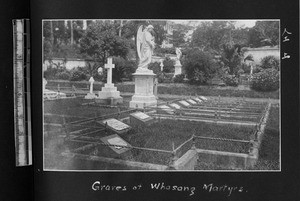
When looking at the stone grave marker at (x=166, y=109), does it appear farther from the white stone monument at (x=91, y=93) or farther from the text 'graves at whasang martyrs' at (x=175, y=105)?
the white stone monument at (x=91, y=93)

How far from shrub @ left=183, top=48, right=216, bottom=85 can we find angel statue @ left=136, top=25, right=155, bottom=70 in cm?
10

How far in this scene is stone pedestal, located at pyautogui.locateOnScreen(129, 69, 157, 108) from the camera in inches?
37.8

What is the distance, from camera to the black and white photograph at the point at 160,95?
952 mm

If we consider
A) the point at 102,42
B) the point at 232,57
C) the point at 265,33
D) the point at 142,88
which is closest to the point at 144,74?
the point at 142,88

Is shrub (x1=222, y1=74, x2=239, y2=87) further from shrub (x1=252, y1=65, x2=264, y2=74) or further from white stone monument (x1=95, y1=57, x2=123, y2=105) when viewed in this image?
white stone monument (x1=95, y1=57, x2=123, y2=105)

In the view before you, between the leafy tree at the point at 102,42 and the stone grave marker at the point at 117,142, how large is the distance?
0.21 metres

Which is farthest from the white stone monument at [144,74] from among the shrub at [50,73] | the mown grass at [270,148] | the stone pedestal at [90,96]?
the mown grass at [270,148]

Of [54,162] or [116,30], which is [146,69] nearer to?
[116,30]

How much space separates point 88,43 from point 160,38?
0.65 feet

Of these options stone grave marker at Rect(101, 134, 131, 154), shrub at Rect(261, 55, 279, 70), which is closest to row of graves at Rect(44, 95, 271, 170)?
stone grave marker at Rect(101, 134, 131, 154)

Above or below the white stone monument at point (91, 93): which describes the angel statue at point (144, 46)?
above

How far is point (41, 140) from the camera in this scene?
0.95 meters
